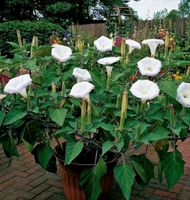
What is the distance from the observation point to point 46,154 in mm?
2885

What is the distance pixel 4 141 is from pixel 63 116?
58 centimetres

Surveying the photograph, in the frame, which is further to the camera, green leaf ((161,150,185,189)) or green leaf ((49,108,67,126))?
green leaf ((161,150,185,189))

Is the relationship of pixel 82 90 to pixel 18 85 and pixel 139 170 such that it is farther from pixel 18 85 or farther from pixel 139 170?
pixel 139 170

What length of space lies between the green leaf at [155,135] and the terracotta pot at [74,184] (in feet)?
2.51

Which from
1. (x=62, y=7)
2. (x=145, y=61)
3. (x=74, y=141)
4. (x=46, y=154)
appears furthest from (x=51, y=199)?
(x=62, y=7)

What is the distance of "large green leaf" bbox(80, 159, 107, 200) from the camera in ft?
8.78

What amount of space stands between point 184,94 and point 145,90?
26cm

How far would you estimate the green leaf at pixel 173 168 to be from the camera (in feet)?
8.70

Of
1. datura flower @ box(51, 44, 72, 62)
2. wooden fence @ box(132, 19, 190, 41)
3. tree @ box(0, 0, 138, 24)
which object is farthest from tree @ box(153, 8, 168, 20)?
tree @ box(0, 0, 138, 24)

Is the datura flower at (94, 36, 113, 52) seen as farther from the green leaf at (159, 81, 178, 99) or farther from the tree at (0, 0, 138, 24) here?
the tree at (0, 0, 138, 24)

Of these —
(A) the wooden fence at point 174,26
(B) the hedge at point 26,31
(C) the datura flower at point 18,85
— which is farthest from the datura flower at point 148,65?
(B) the hedge at point 26,31

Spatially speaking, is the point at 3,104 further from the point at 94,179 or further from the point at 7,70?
the point at 94,179

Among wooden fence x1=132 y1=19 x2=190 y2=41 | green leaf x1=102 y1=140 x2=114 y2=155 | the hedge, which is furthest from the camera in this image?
the hedge

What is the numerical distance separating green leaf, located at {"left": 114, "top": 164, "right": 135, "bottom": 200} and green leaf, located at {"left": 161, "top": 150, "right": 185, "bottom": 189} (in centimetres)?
26
